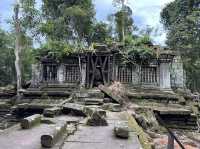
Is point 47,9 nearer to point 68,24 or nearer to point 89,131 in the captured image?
point 68,24

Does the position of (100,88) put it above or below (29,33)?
below

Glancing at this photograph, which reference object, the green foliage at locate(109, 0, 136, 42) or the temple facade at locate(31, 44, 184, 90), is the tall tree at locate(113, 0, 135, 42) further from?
the temple facade at locate(31, 44, 184, 90)

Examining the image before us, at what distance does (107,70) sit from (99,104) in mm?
5761

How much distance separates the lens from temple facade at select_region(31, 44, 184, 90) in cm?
1894

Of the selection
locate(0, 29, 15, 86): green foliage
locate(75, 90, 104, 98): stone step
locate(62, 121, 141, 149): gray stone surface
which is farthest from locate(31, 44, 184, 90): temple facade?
locate(0, 29, 15, 86): green foliage

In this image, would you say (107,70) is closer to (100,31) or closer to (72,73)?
(72,73)

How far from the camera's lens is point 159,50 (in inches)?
736

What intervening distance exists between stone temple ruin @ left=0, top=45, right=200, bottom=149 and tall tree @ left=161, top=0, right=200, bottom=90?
26.7 ft

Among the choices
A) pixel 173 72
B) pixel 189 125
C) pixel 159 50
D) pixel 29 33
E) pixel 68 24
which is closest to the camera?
pixel 189 125

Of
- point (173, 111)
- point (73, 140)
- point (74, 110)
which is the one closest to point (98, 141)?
point (73, 140)

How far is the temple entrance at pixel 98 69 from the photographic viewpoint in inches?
746

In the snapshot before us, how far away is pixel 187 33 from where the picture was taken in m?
28.6

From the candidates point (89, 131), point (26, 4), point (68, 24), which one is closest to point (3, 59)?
point (68, 24)

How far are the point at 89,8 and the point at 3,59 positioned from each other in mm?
12135
